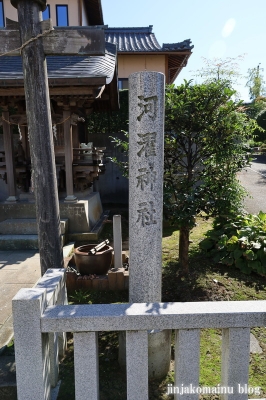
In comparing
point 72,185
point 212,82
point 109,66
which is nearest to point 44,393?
point 212,82

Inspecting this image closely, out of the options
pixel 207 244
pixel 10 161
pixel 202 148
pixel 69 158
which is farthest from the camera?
pixel 10 161

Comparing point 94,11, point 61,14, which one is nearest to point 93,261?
point 61,14

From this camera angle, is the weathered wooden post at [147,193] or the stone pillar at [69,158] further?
the stone pillar at [69,158]

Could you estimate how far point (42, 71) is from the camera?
115 inches

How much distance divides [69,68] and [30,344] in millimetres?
5997

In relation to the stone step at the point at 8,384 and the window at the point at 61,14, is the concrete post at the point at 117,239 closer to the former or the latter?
the stone step at the point at 8,384

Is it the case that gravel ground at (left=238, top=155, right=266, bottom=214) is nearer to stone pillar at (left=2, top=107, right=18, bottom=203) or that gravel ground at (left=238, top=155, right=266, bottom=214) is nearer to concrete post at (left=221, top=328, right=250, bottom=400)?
concrete post at (left=221, top=328, right=250, bottom=400)

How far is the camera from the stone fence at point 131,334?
217 centimetres

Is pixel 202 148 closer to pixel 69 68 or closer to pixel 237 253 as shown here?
pixel 237 253

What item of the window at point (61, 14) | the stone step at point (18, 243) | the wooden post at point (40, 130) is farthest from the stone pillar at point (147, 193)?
the window at point (61, 14)

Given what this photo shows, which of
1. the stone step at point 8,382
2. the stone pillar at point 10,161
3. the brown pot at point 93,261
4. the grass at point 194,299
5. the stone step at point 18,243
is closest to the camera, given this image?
the stone step at point 8,382

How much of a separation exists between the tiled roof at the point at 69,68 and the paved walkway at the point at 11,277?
11.9 feet

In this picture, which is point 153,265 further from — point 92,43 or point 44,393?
point 92,43

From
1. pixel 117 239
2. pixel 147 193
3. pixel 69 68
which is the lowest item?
pixel 117 239
